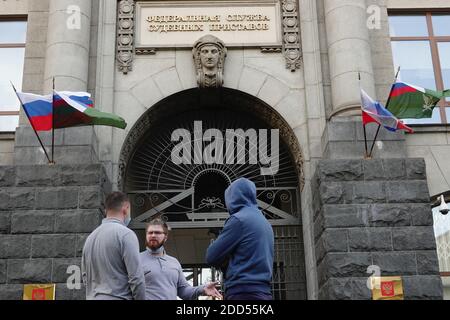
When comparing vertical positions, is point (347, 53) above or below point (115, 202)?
above

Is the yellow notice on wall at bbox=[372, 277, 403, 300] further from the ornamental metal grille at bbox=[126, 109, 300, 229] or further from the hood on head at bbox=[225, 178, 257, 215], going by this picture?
the hood on head at bbox=[225, 178, 257, 215]

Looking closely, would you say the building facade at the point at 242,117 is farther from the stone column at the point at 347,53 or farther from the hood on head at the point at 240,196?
the hood on head at the point at 240,196

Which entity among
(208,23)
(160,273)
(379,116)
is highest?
(208,23)

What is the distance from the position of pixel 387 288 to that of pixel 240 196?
17.6 ft

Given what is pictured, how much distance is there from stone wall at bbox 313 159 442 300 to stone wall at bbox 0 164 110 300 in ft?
12.6

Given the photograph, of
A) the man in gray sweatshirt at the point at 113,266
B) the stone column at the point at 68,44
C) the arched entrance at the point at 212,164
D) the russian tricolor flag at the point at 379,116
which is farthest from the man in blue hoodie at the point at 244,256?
the stone column at the point at 68,44

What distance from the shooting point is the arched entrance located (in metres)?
12.2

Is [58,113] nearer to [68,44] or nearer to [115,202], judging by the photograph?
[68,44]

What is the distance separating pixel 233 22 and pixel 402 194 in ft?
16.6

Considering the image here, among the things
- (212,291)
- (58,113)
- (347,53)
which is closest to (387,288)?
(347,53)

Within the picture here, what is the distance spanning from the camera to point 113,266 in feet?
16.4

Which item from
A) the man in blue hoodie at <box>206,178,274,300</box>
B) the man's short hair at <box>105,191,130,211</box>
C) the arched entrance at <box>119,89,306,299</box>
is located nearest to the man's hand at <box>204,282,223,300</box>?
the man in blue hoodie at <box>206,178,274,300</box>

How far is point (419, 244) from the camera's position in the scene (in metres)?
10.0

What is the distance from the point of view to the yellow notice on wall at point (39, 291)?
9.68 meters
